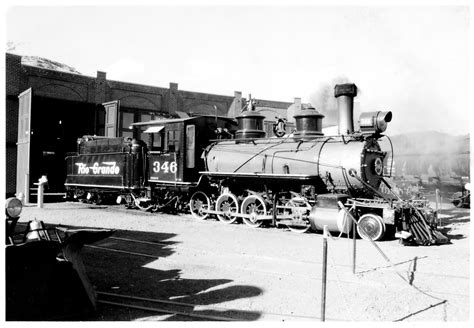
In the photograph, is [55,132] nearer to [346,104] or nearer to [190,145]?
[190,145]

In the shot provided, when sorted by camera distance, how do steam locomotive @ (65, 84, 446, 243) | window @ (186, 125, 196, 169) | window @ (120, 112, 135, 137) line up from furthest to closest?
1. window @ (120, 112, 135, 137)
2. window @ (186, 125, 196, 169)
3. steam locomotive @ (65, 84, 446, 243)

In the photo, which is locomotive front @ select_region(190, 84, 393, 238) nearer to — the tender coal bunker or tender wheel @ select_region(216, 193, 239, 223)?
tender wheel @ select_region(216, 193, 239, 223)

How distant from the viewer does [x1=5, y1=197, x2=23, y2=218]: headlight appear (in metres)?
4.39

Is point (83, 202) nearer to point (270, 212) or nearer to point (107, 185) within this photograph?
point (107, 185)

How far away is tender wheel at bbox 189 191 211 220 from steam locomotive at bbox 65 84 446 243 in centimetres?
3

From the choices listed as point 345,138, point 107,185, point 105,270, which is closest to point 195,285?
point 105,270

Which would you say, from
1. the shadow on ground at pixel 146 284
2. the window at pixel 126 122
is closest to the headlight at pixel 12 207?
the shadow on ground at pixel 146 284

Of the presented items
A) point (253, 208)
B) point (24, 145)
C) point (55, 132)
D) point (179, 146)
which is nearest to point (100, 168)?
point (179, 146)

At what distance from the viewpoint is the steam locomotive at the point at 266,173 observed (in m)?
9.34

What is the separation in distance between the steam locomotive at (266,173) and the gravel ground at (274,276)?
0.69 metres

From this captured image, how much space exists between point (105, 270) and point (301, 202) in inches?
219

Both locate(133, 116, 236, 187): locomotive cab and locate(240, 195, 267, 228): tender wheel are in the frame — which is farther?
locate(133, 116, 236, 187): locomotive cab

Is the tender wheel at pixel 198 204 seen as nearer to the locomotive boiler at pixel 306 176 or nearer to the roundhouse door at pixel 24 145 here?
the locomotive boiler at pixel 306 176

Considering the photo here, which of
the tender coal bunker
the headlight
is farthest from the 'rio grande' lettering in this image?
the headlight
